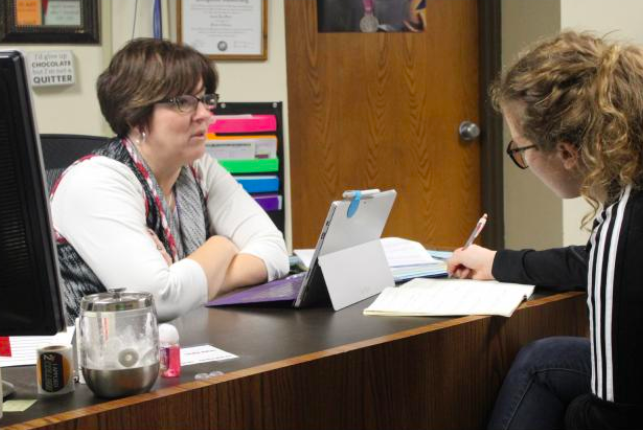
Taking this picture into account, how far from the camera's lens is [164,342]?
1.05 m

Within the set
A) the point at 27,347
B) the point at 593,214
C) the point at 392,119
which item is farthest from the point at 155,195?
the point at 392,119

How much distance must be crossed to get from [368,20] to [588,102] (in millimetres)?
2114

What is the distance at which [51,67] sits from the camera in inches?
103

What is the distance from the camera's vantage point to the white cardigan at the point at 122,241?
5.09 ft

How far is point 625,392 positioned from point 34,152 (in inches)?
32.1

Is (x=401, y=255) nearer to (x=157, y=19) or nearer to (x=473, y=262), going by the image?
(x=473, y=262)

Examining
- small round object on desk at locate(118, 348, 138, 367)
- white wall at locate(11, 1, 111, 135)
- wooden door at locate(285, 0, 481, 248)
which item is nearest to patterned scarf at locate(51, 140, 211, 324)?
small round object on desk at locate(118, 348, 138, 367)

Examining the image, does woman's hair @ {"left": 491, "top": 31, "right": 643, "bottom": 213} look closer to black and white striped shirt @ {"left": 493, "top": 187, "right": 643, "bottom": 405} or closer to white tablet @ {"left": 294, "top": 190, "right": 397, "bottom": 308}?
black and white striped shirt @ {"left": 493, "top": 187, "right": 643, "bottom": 405}

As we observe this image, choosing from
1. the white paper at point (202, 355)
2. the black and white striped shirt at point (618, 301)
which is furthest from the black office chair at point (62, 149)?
the black and white striped shirt at point (618, 301)

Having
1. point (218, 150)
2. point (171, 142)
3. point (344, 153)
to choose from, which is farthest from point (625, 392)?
point (344, 153)

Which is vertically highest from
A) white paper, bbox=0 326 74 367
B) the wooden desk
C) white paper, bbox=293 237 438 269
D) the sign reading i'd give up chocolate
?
the sign reading i'd give up chocolate

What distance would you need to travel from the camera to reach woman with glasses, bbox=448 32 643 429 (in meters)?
1.11

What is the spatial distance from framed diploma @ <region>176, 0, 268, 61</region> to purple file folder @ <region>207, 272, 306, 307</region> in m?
1.39

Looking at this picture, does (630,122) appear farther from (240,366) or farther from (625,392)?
(240,366)
